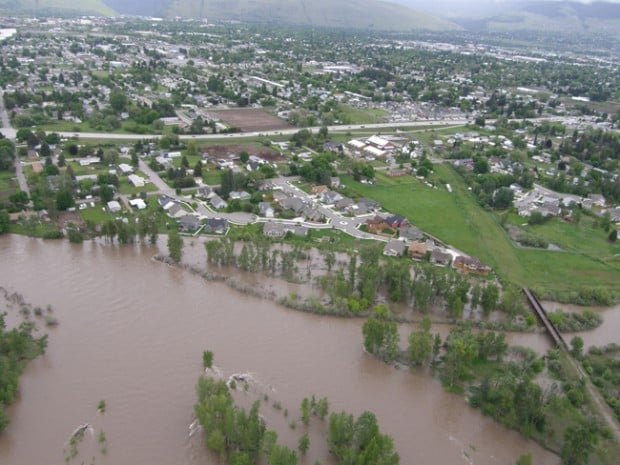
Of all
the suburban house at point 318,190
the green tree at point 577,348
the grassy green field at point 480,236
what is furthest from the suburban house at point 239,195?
the green tree at point 577,348

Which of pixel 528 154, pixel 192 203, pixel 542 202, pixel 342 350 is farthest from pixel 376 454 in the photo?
pixel 528 154

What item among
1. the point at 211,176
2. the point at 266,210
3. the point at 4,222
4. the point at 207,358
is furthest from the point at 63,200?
the point at 207,358

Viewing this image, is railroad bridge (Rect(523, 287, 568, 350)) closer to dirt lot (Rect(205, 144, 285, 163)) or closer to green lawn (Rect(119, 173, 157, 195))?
dirt lot (Rect(205, 144, 285, 163))

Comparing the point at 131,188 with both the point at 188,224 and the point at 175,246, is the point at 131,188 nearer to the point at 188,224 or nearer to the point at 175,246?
the point at 188,224

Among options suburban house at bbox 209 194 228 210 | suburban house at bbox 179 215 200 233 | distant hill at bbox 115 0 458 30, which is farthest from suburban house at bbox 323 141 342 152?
distant hill at bbox 115 0 458 30

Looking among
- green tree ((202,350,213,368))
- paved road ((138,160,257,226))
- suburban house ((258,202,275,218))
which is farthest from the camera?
suburban house ((258,202,275,218))

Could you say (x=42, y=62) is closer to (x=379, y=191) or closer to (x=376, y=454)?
(x=379, y=191)
